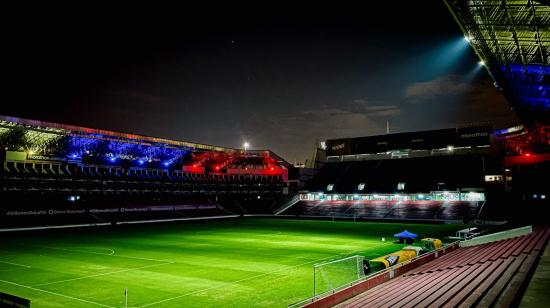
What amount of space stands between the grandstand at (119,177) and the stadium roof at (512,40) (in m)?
46.7

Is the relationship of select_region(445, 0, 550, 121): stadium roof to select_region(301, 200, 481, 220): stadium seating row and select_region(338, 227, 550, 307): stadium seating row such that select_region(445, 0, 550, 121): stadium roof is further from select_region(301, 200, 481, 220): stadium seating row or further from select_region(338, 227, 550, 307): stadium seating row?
select_region(301, 200, 481, 220): stadium seating row

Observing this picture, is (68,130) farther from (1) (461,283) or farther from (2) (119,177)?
(1) (461,283)

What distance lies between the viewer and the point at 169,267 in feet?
75.4

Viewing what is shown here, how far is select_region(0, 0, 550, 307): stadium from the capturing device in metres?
16.4

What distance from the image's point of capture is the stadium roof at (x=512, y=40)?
19.2 metres

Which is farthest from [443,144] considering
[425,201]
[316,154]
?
[316,154]

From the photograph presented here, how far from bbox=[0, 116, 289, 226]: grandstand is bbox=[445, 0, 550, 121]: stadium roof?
46700 mm

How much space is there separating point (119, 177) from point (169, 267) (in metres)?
46.8

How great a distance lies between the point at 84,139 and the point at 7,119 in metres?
13.9

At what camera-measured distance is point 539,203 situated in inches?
2035

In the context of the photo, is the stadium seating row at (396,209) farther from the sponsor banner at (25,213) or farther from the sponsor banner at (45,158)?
the sponsor banner at (25,213)

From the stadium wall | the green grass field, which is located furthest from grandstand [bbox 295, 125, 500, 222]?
the stadium wall

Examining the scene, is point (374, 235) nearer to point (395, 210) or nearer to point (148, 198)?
point (395, 210)

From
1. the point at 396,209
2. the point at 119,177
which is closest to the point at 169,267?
the point at 119,177
